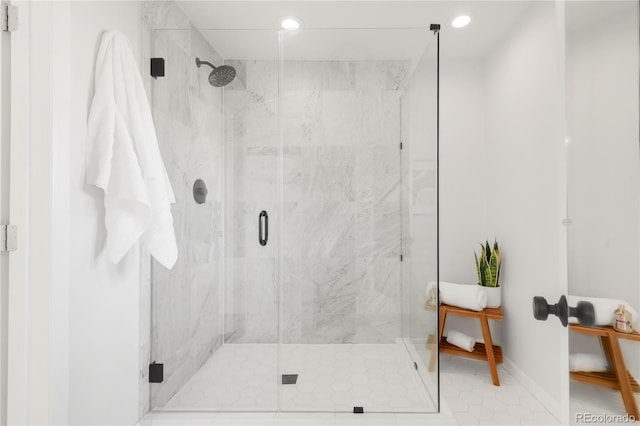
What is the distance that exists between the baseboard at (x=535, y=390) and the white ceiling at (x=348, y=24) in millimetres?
2026

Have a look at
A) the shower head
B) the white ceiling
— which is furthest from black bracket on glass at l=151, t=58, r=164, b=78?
the white ceiling

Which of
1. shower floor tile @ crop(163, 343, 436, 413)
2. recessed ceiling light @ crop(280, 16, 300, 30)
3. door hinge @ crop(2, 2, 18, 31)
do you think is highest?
recessed ceiling light @ crop(280, 16, 300, 30)

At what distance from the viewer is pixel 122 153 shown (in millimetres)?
1313

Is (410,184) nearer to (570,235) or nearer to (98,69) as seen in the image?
(570,235)

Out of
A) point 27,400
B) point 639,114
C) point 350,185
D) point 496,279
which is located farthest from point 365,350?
point 639,114

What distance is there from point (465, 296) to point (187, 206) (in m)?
1.81

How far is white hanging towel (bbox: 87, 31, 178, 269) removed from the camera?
1290 millimetres

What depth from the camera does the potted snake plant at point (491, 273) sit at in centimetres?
221

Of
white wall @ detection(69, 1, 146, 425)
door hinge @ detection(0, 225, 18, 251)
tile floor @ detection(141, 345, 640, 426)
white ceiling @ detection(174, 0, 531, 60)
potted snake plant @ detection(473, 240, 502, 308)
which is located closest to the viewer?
door hinge @ detection(0, 225, 18, 251)

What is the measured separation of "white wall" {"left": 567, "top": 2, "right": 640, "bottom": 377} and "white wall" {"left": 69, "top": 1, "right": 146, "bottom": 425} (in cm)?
157

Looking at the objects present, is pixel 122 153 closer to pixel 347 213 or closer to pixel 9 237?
pixel 9 237

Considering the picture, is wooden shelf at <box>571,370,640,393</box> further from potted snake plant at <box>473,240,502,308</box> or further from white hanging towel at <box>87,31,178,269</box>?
potted snake plant at <box>473,240,502,308</box>

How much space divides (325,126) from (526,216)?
1.39m

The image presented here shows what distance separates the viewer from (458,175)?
262 centimetres
